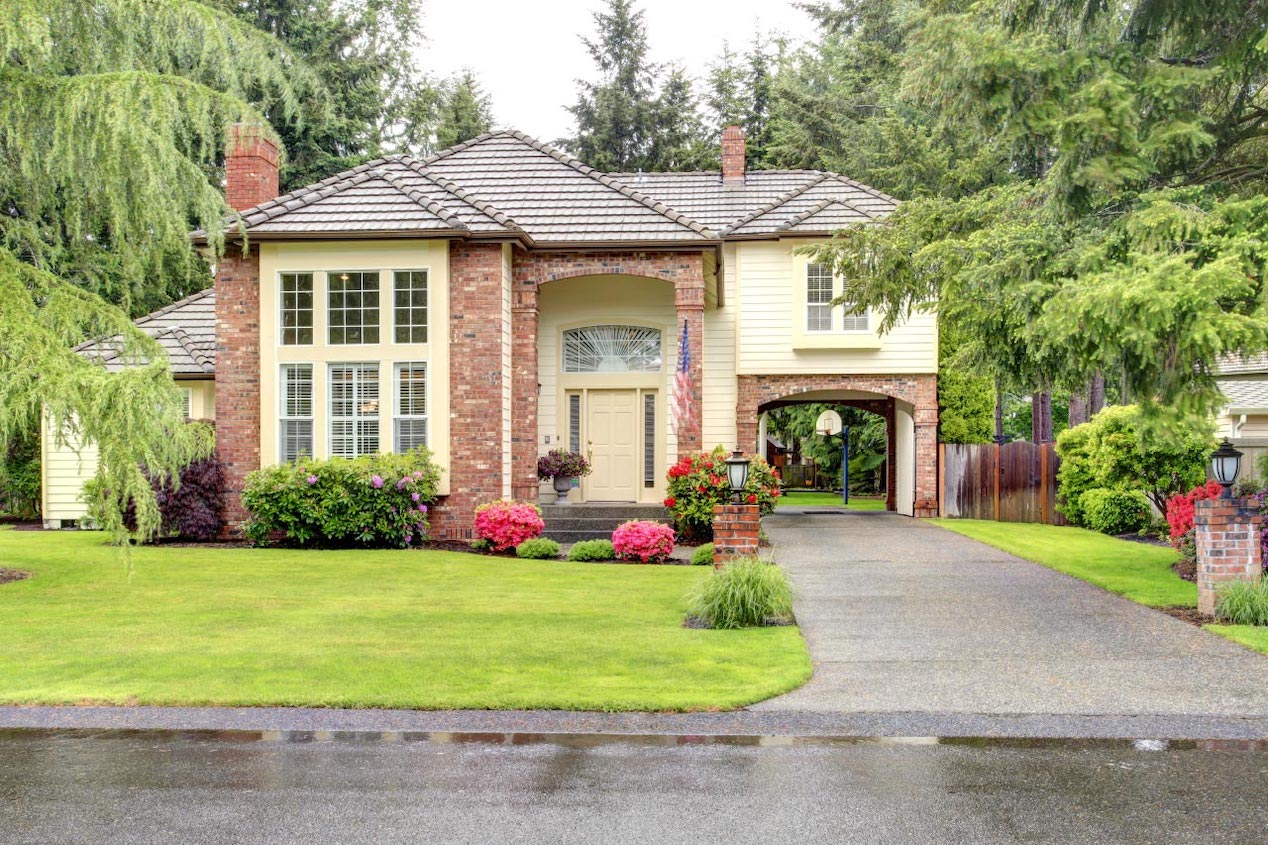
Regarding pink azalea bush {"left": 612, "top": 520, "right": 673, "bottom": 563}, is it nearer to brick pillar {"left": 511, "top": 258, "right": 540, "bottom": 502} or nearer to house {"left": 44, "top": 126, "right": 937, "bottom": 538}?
house {"left": 44, "top": 126, "right": 937, "bottom": 538}

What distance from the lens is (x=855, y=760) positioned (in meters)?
5.64

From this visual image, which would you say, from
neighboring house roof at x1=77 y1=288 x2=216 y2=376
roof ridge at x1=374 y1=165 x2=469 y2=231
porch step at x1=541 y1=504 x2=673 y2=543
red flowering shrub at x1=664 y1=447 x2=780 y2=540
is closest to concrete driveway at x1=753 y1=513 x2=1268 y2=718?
red flowering shrub at x1=664 y1=447 x2=780 y2=540

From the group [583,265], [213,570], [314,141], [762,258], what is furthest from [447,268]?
[314,141]

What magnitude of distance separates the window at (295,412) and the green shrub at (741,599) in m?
8.89

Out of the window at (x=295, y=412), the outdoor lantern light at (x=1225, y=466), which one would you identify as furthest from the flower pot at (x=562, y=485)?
the outdoor lantern light at (x=1225, y=466)

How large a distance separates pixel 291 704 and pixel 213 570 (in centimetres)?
726

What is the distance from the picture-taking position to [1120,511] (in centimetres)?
1845

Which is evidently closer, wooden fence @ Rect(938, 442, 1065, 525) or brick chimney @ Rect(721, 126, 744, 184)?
wooden fence @ Rect(938, 442, 1065, 525)

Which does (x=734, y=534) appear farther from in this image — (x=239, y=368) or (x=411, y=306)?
(x=239, y=368)

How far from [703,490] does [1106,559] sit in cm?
560

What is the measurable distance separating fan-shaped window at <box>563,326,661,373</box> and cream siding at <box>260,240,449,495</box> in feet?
13.1

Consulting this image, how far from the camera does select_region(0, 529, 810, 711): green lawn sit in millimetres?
6992

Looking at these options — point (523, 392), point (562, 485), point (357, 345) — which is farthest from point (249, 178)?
point (562, 485)

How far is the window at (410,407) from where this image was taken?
54.0ft
